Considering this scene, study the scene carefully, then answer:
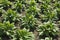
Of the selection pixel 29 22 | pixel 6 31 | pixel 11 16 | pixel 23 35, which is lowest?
pixel 23 35

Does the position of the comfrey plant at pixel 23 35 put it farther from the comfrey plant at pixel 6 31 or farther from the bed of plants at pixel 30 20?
the comfrey plant at pixel 6 31

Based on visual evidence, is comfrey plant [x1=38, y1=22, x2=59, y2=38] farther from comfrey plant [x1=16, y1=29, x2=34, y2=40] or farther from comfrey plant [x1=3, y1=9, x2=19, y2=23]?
comfrey plant [x1=3, y1=9, x2=19, y2=23]

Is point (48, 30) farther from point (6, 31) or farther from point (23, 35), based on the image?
point (6, 31)

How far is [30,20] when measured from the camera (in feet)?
24.2

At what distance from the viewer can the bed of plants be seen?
6844 mm

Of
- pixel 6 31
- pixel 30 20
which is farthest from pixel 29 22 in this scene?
pixel 6 31

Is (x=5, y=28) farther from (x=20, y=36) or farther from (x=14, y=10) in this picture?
(x=14, y=10)

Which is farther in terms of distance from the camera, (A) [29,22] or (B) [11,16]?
(B) [11,16]

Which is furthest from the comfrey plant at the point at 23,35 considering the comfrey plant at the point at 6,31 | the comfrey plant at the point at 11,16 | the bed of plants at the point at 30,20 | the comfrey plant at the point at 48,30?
the comfrey plant at the point at 11,16

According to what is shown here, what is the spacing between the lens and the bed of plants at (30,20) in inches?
269

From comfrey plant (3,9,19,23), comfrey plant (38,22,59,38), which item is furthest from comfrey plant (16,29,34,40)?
comfrey plant (3,9,19,23)

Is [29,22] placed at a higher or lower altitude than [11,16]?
lower

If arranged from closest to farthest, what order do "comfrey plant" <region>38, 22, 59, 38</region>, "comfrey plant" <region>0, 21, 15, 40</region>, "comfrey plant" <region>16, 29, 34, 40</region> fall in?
"comfrey plant" <region>16, 29, 34, 40</region>
"comfrey plant" <region>0, 21, 15, 40</region>
"comfrey plant" <region>38, 22, 59, 38</region>

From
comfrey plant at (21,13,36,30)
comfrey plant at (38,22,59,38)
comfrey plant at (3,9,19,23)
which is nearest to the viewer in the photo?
comfrey plant at (38,22,59,38)
